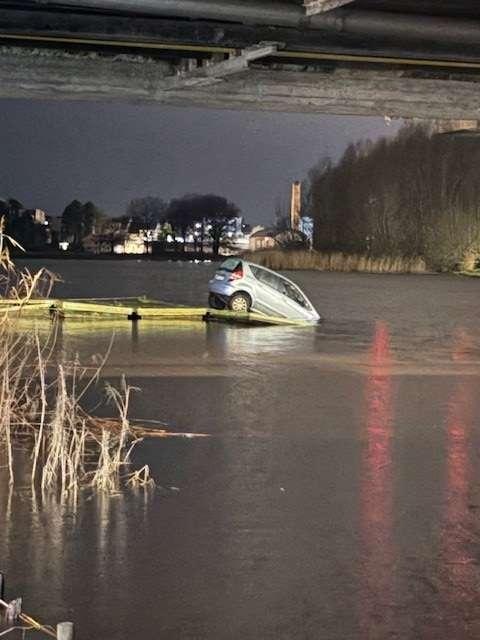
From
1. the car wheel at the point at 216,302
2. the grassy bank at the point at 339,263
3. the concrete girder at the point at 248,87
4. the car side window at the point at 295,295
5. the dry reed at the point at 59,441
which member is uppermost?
the concrete girder at the point at 248,87

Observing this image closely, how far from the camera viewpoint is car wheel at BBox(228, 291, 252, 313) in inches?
1169

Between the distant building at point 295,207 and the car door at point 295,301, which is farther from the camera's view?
the distant building at point 295,207

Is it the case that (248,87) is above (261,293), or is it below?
above

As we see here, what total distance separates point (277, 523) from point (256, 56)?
172 inches

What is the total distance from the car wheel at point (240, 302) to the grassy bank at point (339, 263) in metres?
50.7

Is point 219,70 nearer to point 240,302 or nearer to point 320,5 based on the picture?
point 320,5

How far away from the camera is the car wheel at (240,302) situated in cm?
2969

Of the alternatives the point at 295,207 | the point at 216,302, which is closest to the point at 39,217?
the point at 295,207

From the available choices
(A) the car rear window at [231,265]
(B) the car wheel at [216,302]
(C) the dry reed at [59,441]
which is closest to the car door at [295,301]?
(A) the car rear window at [231,265]

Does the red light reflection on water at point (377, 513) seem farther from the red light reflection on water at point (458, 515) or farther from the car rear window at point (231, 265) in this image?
the car rear window at point (231, 265)

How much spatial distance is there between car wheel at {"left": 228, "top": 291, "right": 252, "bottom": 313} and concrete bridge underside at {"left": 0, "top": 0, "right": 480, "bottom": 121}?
16.5 metres

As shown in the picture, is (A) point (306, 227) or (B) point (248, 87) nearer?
(B) point (248, 87)

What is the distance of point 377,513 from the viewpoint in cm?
852

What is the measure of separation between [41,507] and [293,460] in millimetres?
2873
